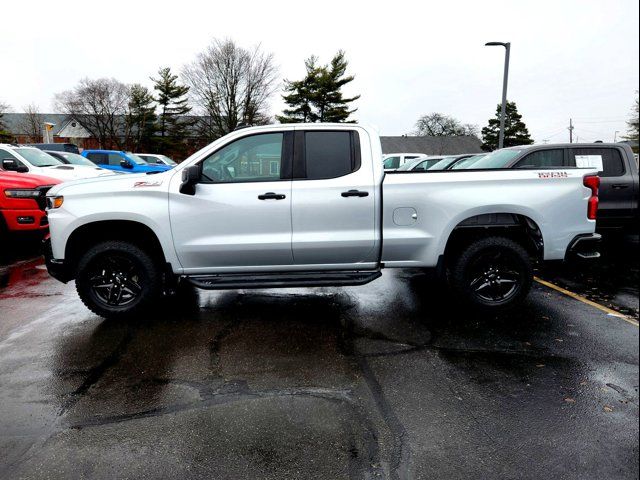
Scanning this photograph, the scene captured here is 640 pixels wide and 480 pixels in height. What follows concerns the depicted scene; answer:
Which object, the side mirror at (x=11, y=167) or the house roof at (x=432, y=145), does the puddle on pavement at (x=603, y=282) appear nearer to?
the side mirror at (x=11, y=167)

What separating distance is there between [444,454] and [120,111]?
58.7m

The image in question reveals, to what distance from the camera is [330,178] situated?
4562 mm

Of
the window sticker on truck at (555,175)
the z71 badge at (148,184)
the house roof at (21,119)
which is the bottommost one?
the z71 badge at (148,184)

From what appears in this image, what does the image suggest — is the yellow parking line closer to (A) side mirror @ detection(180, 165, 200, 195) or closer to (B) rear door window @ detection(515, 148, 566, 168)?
(B) rear door window @ detection(515, 148, 566, 168)

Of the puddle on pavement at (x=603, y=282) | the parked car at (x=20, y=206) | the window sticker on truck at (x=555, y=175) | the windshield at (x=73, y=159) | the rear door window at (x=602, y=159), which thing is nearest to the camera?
the window sticker on truck at (x=555, y=175)

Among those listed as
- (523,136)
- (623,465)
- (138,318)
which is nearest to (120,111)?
(523,136)

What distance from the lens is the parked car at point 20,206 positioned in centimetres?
750

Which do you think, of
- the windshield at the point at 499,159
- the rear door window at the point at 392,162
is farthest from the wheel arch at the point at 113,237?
the rear door window at the point at 392,162

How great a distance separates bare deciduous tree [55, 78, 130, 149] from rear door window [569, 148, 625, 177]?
5306 cm

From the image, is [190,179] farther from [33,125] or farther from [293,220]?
[33,125]

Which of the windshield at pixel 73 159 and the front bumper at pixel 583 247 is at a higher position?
the windshield at pixel 73 159

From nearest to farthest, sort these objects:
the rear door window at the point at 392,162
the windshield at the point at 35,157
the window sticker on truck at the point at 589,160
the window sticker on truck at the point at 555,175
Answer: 1. the window sticker on truck at the point at 555,175
2. the window sticker on truck at the point at 589,160
3. the windshield at the point at 35,157
4. the rear door window at the point at 392,162

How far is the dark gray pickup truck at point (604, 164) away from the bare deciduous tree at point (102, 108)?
52667 millimetres

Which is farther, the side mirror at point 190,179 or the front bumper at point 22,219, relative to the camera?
the front bumper at point 22,219
